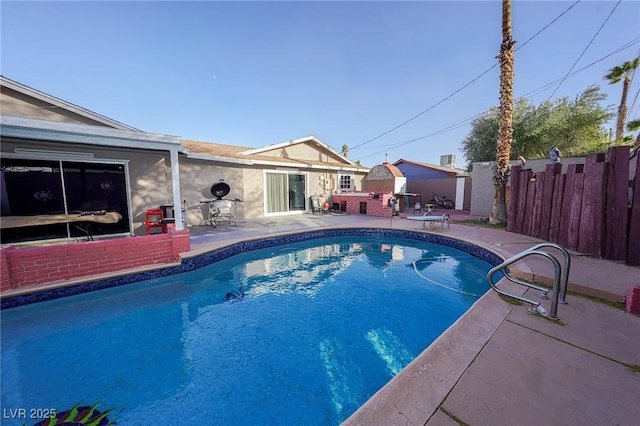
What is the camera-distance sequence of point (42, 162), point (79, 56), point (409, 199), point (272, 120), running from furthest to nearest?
point (272, 120) → point (409, 199) → point (79, 56) → point (42, 162)

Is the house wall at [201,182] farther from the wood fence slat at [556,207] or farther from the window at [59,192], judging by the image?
the wood fence slat at [556,207]

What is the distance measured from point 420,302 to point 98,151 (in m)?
9.33

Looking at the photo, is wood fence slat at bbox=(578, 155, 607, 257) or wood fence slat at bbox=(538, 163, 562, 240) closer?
wood fence slat at bbox=(578, 155, 607, 257)

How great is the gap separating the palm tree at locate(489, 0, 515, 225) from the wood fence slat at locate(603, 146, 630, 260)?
414cm

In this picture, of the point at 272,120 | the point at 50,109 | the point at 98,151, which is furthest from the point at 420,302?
the point at 272,120

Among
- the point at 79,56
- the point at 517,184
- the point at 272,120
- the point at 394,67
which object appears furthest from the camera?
the point at 272,120

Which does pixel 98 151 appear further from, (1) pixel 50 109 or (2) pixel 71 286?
(2) pixel 71 286

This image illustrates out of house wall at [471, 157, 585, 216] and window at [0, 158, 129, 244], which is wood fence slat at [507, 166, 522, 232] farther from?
window at [0, 158, 129, 244]

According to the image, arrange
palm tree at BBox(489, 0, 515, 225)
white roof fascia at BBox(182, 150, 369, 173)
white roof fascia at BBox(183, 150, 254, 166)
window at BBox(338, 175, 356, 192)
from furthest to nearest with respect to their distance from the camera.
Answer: window at BBox(338, 175, 356, 192) < white roof fascia at BBox(182, 150, 369, 173) < white roof fascia at BBox(183, 150, 254, 166) < palm tree at BBox(489, 0, 515, 225)

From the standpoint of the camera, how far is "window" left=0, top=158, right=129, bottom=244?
19.4ft

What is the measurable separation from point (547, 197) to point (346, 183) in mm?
10036

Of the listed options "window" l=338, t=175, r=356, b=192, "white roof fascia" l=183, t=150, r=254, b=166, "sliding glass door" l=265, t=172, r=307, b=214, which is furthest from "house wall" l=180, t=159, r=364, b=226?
"window" l=338, t=175, r=356, b=192

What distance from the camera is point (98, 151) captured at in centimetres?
675

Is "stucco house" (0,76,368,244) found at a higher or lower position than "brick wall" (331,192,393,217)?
higher
